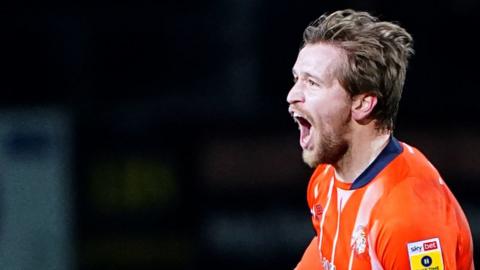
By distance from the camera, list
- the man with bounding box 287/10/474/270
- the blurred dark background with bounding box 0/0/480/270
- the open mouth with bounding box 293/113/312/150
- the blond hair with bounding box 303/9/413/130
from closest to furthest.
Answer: the man with bounding box 287/10/474/270, the blond hair with bounding box 303/9/413/130, the open mouth with bounding box 293/113/312/150, the blurred dark background with bounding box 0/0/480/270

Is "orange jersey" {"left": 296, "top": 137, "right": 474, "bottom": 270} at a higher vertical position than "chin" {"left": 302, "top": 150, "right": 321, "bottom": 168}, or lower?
lower

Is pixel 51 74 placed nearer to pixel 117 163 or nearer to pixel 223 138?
pixel 117 163

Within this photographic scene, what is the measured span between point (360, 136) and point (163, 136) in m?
1.59

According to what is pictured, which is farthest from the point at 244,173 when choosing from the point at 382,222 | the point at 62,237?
the point at 382,222

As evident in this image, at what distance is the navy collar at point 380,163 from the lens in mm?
2504

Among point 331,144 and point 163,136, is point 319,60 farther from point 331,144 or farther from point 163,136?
point 163,136

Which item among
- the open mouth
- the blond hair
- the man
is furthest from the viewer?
the open mouth

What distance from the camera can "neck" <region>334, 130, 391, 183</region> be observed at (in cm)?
255

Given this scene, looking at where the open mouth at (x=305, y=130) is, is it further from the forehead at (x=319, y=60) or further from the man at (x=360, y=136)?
the forehead at (x=319, y=60)

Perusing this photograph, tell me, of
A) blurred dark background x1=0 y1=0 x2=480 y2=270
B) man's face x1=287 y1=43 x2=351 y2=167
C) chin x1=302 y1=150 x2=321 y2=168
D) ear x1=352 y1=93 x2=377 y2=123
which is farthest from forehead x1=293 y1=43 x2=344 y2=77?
blurred dark background x1=0 y1=0 x2=480 y2=270

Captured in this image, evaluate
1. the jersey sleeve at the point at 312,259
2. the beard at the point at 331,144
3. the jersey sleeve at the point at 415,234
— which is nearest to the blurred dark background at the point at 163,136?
the jersey sleeve at the point at 312,259

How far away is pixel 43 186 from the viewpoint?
389 centimetres

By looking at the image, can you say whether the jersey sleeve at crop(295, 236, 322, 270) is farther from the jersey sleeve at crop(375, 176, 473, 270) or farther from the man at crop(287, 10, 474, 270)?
the jersey sleeve at crop(375, 176, 473, 270)

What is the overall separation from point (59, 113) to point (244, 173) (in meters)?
0.81
